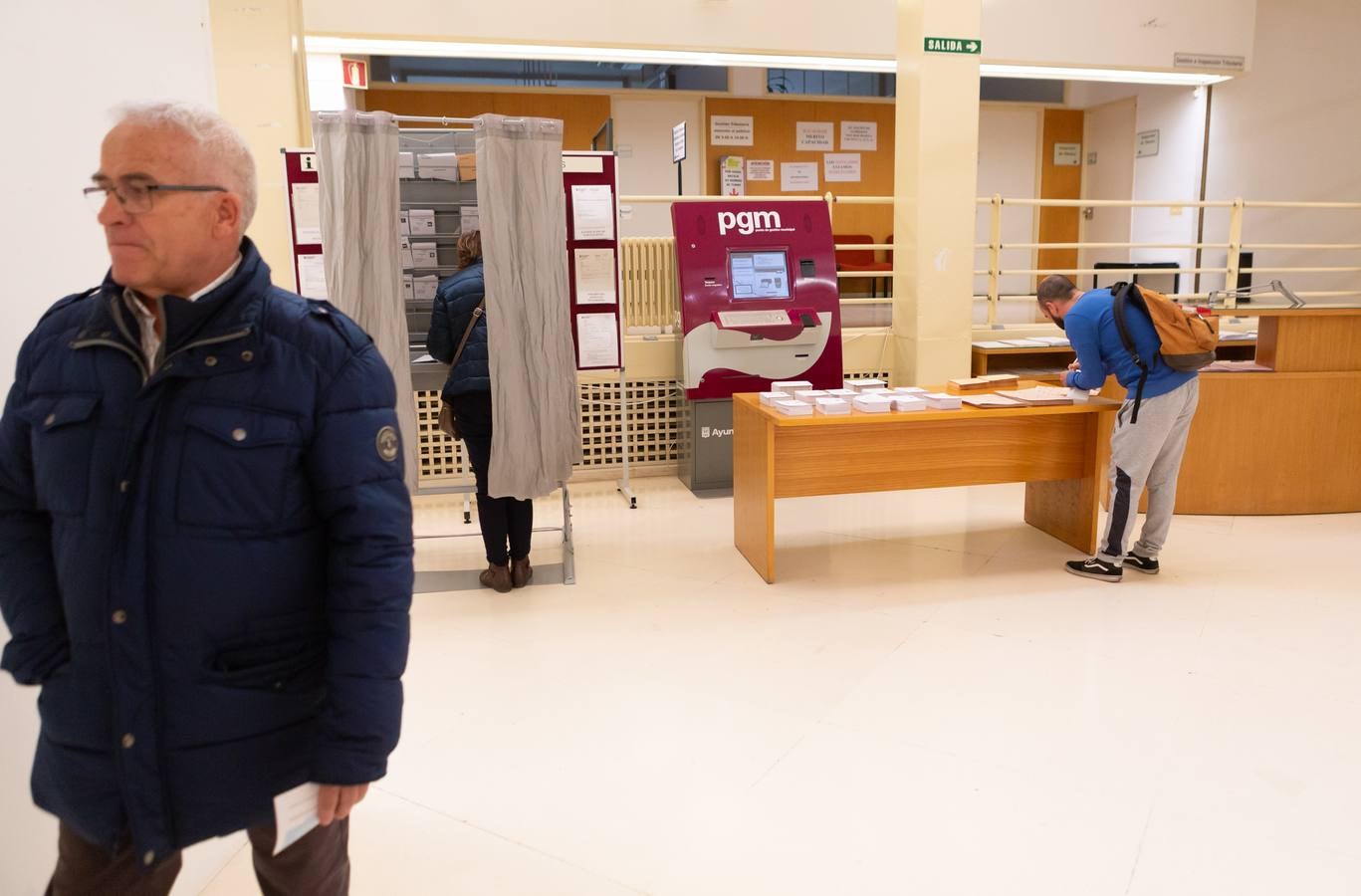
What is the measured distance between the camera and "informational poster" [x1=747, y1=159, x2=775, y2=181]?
10.6 m

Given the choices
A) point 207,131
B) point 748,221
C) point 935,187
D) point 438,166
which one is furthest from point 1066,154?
point 207,131

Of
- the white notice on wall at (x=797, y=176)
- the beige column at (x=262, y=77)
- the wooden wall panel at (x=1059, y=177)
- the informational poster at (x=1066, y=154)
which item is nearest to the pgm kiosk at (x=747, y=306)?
the beige column at (x=262, y=77)

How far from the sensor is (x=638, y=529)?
5066 millimetres

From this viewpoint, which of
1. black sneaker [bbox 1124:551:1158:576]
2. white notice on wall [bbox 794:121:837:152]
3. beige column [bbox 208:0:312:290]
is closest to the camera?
black sneaker [bbox 1124:551:1158:576]

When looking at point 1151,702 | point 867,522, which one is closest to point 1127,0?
point 867,522

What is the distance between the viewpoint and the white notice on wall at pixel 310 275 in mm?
4393

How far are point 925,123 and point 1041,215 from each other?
6367 millimetres

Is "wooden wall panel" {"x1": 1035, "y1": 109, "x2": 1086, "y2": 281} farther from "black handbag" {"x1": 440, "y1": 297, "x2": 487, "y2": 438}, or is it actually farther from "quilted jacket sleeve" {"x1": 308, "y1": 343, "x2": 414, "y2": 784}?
"quilted jacket sleeve" {"x1": 308, "y1": 343, "x2": 414, "y2": 784}

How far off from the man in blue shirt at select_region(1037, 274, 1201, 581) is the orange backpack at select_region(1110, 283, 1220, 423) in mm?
29

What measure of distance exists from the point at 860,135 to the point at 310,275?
27.0ft

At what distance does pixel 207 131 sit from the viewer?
1.27m

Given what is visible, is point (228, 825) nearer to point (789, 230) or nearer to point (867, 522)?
point (867, 522)

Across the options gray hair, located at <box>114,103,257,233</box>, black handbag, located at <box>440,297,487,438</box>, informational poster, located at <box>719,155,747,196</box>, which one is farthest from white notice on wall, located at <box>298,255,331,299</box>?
informational poster, located at <box>719,155,747,196</box>

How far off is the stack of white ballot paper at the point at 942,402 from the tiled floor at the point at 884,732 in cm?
76
